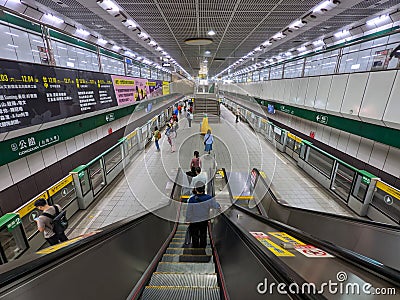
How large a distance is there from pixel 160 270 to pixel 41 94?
12.0 feet

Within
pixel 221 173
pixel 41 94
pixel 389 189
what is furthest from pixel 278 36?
pixel 41 94

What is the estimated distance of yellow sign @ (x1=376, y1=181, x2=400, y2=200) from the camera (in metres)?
4.29

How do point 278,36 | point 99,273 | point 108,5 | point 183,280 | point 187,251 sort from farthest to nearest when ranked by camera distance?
point 278,36 < point 108,5 < point 187,251 < point 183,280 < point 99,273

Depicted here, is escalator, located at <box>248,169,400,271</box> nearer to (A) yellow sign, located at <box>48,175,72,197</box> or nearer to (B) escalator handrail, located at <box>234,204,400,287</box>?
(B) escalator handrail, located at <box>234,204,400,287</box>

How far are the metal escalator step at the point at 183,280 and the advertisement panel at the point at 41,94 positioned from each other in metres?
3.03

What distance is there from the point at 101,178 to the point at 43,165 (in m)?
1.80

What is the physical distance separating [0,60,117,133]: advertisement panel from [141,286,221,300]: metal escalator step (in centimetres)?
305

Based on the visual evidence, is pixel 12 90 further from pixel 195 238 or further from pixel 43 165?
pixel 195 238

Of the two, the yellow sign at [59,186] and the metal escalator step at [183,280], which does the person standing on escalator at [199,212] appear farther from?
the yellow sign at [59,186]

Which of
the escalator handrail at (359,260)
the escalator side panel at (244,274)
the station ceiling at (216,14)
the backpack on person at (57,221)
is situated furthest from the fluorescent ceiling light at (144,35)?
the escalator handrail at (359,260)

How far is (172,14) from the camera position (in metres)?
6.17

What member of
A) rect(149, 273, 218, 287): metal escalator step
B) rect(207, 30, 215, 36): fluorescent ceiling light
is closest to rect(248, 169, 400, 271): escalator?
rect(149, 273, 218, 287): metal escalator step

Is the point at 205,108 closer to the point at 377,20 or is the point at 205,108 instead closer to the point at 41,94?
the point at 377,20

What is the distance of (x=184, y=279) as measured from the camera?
249 centimetres
